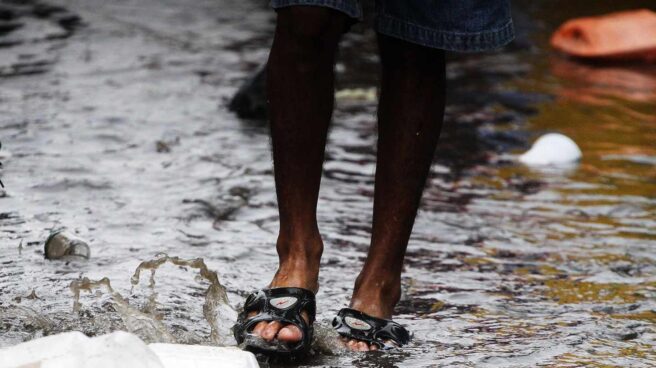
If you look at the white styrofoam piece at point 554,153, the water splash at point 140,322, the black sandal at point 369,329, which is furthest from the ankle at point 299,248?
the white styrofoam piece at point 554,153

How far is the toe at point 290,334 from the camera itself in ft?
7.98

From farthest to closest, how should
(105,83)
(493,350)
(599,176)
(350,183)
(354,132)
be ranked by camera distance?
(105,83) < (354,132) < (599,176) < (350,183) < (493,350)

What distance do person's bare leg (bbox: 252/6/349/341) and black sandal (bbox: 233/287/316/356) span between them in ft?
0.05

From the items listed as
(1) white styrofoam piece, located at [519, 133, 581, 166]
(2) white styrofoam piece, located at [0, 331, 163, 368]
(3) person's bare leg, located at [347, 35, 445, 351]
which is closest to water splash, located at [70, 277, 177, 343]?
(3) person's bare leg, located at [347, 35, 445, 351]

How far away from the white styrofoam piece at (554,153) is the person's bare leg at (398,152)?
234cm

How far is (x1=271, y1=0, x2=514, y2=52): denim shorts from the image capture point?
2.49 meters

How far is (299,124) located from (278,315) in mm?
409

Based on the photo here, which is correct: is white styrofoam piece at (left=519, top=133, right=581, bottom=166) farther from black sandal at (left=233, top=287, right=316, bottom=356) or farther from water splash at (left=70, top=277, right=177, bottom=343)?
water splash at (left=70, top=277, right=177, bottom=343)

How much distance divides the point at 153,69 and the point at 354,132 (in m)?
1.78

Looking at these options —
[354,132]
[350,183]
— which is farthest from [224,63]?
[350,183]

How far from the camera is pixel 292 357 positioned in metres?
2.45

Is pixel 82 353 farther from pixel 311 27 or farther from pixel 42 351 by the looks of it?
pixel 311 27

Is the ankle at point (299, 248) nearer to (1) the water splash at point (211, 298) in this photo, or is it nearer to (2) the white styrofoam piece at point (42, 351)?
Answer: (1) the water splash at point (211, 298)

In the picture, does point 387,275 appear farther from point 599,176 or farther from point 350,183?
point 599,176
